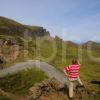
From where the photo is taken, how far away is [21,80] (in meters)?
35.8

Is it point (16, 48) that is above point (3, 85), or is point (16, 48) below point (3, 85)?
above

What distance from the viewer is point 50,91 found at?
3228cm

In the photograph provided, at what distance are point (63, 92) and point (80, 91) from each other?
134 inches

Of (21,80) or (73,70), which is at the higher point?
(73,70)

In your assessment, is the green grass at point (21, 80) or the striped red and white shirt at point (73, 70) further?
the green grass at point (21, 80)

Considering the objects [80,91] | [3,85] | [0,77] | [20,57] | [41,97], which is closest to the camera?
[41,97]

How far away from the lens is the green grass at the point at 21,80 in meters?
33.5

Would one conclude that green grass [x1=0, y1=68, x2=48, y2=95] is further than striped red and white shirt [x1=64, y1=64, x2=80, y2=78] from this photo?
Yes

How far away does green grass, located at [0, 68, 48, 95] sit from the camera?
33.5 metres

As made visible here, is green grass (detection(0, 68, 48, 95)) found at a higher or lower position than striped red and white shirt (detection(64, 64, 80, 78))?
lower

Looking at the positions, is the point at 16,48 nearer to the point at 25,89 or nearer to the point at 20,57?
the point at 20,57

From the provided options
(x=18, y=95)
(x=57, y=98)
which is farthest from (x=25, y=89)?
(x=57, y=98)

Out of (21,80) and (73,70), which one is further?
(21,80)

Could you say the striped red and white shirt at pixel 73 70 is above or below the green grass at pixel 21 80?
above
